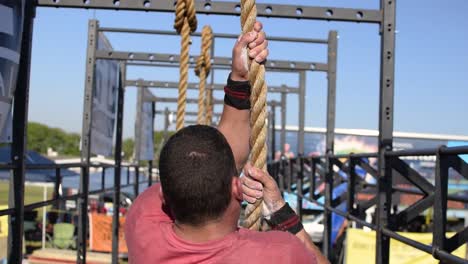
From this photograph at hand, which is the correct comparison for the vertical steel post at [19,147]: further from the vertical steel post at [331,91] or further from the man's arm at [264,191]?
the vertical steel post at [331,91]

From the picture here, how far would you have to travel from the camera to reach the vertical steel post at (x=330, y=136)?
18.0 feet

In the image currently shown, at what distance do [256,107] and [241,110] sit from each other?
22cm

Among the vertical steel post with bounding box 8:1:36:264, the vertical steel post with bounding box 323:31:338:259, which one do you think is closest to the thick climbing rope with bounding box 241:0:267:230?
the vertical steel post with bounding box 8:1:36:264

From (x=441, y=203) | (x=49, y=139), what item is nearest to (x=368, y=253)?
(x=441, y=203)

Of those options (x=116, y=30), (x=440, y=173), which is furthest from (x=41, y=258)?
(x=440, y=173)

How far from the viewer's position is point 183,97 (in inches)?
85.6

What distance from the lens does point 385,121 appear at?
338cm

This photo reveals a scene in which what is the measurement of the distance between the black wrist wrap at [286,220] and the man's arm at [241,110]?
1.13ft

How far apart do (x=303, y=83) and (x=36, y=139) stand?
90.0 m

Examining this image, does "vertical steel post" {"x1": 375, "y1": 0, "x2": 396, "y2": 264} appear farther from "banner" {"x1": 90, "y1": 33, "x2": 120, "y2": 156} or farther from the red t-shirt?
"banner" {"x1": 90, "y1": 33, "x2": 120, "y2": 156}

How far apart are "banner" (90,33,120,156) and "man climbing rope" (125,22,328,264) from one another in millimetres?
4624

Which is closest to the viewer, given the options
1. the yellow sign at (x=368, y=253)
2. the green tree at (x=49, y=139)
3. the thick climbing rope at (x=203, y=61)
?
the thick climbing rope at (x=203, y=61)

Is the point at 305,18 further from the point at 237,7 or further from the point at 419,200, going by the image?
the point at 419,200

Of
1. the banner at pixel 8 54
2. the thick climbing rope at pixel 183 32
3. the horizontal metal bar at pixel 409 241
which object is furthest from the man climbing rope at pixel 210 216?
the banner at pixel 8 54
